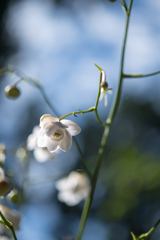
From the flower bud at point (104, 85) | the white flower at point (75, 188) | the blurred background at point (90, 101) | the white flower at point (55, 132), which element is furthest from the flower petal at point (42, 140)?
the blurred background at point (90, 101)

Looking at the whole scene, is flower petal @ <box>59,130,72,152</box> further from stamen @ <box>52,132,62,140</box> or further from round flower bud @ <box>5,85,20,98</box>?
round flower bud @ <box>5,85,20,98</box>

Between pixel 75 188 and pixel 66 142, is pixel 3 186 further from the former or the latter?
pixel 75 188

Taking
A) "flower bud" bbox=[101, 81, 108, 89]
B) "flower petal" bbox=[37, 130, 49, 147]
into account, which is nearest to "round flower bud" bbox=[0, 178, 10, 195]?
"flower petal" bbox=[37, 130, 49, 147]

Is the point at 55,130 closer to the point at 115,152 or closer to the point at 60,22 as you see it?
the point at 115,152

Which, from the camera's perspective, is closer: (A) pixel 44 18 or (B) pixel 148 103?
(B) pixel 148 103

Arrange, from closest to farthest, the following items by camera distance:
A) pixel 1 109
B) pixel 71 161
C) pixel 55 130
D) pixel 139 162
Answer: pixel 55 130
pixel 139 162
pixel 1 109
pixel 71 161

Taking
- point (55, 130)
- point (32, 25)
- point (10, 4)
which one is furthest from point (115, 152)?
point (55, 130)
